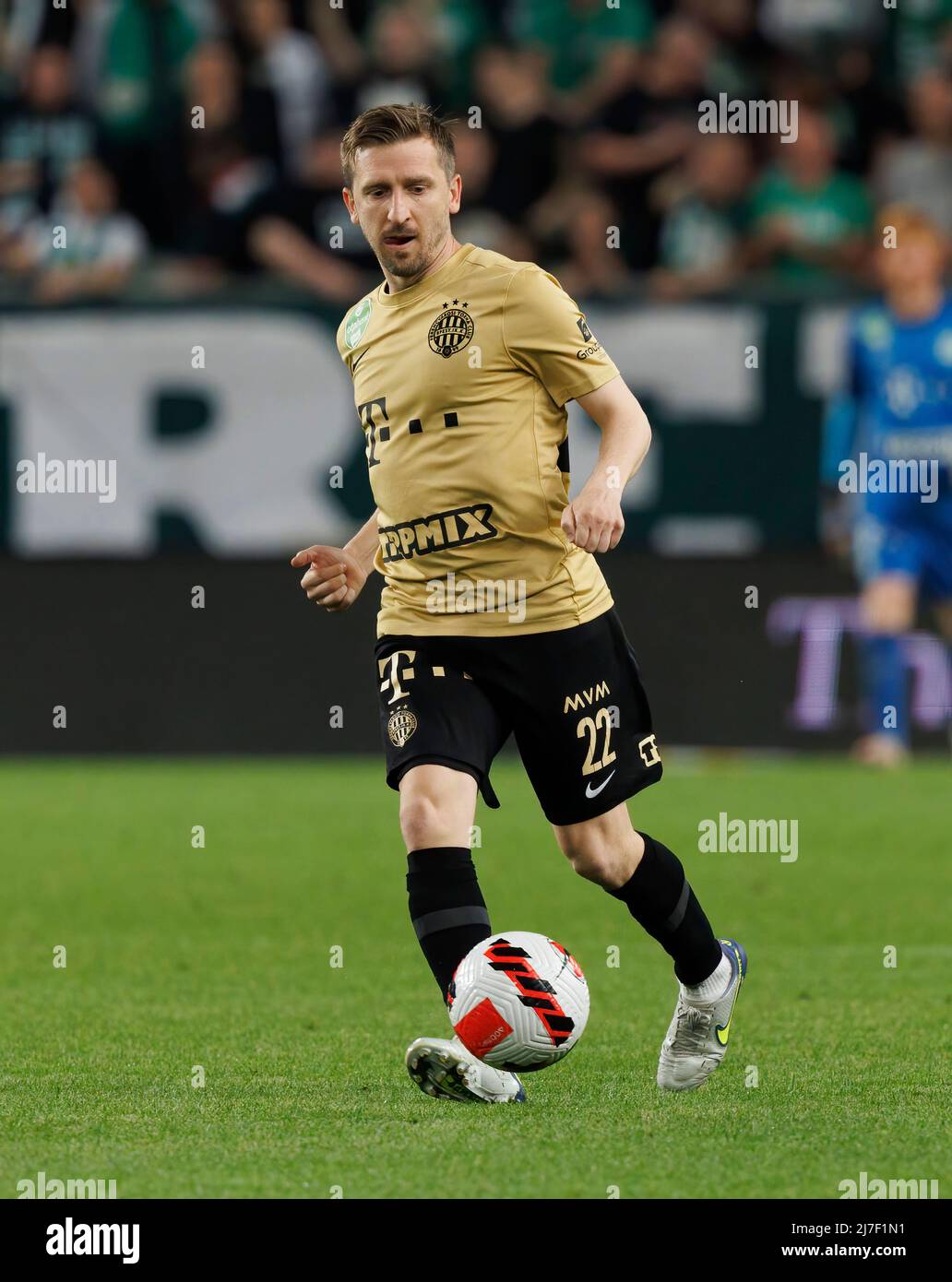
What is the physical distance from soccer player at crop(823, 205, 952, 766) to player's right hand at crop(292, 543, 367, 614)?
25.9 ft

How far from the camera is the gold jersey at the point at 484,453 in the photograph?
4.92 m

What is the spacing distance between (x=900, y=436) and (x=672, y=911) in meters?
8.18

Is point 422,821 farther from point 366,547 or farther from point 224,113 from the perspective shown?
A: point 224,113

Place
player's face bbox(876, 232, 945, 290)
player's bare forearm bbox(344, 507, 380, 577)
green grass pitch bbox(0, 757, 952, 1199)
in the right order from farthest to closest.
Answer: player's face bbox(876, 232, 945, 290) → player's bare forearm bbox(344, 507, 380, 577) → green grass pitch bbox(0, 757, 952, 1199)

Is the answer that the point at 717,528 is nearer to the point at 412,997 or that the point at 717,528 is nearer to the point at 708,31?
the point at 708,31

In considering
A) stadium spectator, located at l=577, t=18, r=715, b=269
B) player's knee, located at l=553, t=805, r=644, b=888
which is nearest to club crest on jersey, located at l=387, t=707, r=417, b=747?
player's knee, located at l=553, t=805, r=644, b=888

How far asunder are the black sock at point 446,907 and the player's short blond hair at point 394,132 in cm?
145

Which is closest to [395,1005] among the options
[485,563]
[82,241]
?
[485,563]

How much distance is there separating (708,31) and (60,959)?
1020 cm

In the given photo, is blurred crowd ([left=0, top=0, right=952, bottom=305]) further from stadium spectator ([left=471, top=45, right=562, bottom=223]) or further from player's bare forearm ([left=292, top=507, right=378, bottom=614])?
player's bare forearm ([left=292, top=507, right=378, bottom=614])

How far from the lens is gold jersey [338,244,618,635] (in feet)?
16.1

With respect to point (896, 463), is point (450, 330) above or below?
below

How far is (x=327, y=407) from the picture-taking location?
13.2 m

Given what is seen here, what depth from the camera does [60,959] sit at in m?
6.98
